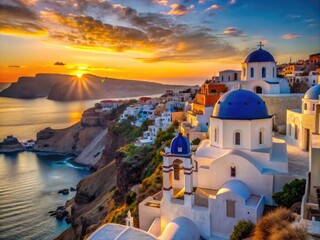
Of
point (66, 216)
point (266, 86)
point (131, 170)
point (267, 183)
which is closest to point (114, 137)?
point (66, 216)

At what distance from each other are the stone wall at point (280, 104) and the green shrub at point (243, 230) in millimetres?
12871

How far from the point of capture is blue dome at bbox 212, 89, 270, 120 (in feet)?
47.0

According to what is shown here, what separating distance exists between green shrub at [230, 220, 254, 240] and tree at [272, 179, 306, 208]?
64.8 inches

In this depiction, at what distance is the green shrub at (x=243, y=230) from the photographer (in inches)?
431

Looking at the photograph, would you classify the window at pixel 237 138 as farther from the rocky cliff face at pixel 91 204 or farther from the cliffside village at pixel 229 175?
the rocky cliff face at pixel 91 204

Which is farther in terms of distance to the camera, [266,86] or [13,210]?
[13,210]

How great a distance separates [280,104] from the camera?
74.3 ft

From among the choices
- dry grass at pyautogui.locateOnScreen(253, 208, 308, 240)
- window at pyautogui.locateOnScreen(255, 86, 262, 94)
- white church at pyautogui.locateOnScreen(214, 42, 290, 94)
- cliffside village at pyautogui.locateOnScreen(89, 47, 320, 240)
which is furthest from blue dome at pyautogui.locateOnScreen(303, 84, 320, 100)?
dry grass at pyautogui.locateOnScreen(253, 208, 308, 240)

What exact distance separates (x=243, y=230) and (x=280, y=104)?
13.9m

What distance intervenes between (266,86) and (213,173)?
12.3m

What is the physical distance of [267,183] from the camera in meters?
12.9

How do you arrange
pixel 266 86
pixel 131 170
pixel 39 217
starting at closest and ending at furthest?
1. pixel 266 86
2. pixel 131 170
3. pixel 39 217

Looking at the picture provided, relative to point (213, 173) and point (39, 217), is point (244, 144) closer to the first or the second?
point (213, 173)

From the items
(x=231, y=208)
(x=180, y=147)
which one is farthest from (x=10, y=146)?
(x=231, y=208)
